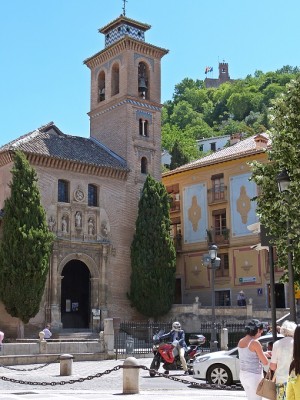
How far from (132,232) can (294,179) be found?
85.2ft

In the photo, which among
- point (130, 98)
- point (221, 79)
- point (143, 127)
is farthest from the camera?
point (221, 79)

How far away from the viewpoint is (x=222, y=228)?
1650 inches

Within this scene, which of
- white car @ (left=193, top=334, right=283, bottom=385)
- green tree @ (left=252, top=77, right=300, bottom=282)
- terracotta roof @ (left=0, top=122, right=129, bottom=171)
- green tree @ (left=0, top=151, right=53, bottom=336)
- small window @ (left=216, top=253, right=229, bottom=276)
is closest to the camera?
green tree @ (left=252, top=77, right=300, bottom=282)

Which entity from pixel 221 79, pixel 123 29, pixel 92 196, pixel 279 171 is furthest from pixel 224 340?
pixel 221 79

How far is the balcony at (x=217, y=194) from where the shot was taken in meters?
41.9

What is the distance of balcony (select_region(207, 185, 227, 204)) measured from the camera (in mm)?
41875

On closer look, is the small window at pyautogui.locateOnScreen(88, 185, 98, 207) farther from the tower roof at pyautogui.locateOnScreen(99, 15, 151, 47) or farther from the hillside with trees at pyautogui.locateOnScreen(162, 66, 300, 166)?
the hillside with trees at pyautogui.locateOnScreen(162, 66, 300, 166)

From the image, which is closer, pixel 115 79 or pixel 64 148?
pixel 64 148

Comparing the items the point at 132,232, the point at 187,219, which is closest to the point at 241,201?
the point at 187,219

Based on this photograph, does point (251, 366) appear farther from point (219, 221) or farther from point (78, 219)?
point (219, 221)

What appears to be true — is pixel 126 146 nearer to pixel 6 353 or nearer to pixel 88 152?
pixel 88 152

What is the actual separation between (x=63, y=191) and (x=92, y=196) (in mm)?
2070

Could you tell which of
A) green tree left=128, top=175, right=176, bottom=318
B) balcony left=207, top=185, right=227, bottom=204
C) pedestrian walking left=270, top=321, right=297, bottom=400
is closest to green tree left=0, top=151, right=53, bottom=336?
green tree left=128, top=175, right=176, bottom=318

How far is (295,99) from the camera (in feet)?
45.8
